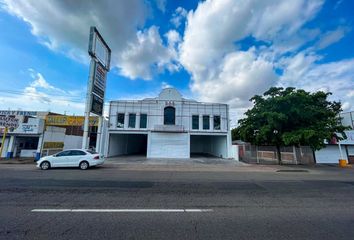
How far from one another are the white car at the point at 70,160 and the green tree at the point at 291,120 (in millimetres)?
14644

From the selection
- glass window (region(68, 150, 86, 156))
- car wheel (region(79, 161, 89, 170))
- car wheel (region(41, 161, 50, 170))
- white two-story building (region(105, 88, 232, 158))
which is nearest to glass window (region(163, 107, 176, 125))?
white two-story building (region(105, 88, 232, 158))

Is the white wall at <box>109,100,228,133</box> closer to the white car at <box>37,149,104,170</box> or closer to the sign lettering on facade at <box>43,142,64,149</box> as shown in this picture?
the sign lettering on facade at <box>43,142,64,149</box>

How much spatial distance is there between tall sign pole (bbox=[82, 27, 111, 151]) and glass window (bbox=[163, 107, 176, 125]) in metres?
9.02

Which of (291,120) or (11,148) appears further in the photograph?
(11,148)

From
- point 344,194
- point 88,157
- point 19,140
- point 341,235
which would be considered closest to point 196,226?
point 341,235

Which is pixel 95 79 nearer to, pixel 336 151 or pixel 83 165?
pixel 83 165

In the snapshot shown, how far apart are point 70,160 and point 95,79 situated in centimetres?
861

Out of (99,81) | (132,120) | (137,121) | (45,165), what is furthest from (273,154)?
(45,165)

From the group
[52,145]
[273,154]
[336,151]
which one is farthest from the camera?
[52,145]

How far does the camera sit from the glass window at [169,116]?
25.0 meters

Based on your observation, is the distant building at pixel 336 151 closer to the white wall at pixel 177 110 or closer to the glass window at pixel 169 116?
the white wall at pixel 177 110

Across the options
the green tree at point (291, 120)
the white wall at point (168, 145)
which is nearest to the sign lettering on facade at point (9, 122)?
the white wall at point (168, 145)

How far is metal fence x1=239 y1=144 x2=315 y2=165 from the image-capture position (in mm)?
20125

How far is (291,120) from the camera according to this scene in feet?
54.2
